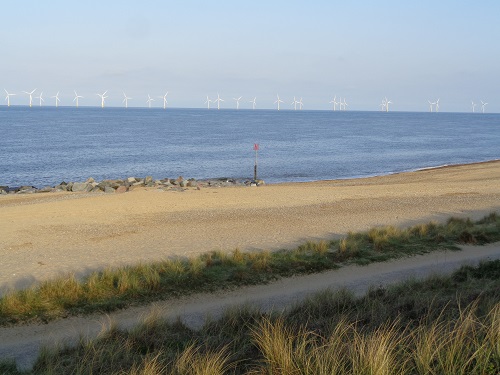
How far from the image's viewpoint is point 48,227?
19.4m

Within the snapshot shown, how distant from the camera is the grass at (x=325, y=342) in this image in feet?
18.1

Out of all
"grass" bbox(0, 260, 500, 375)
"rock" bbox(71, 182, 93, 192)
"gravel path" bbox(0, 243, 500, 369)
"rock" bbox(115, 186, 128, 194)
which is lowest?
"rock" bbox(71, 182, 93, 192)

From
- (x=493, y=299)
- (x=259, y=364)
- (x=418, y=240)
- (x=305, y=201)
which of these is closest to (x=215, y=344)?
(x=259, y=364)

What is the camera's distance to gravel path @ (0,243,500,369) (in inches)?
327

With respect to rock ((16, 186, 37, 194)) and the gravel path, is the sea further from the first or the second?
the gravel path

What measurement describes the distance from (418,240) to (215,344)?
932cm

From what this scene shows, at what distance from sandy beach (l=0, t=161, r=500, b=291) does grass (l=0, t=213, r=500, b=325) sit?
1846 millimetres

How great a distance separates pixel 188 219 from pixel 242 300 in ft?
35.3

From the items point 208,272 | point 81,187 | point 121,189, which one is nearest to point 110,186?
point 121,189

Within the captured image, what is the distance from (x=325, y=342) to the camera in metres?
6.38

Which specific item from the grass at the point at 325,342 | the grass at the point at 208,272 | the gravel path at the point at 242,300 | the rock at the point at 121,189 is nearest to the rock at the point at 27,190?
the rock at the point at 121,189

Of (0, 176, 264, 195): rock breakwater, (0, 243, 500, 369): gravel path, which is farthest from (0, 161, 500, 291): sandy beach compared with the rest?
(0, 243, 500, 369): gravel path

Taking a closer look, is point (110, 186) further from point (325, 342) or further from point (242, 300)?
point (325, 342)

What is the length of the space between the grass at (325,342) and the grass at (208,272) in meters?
2.15
